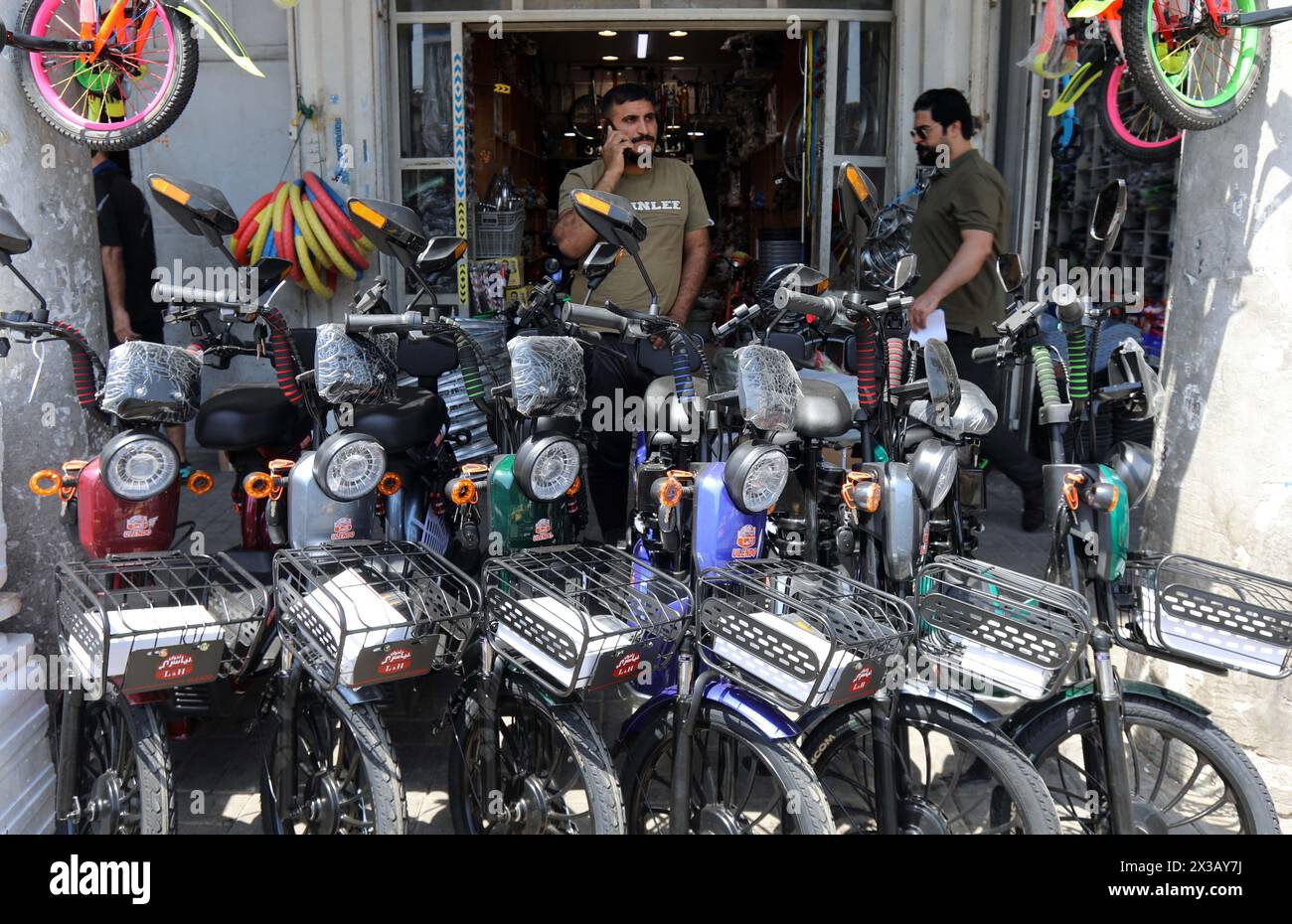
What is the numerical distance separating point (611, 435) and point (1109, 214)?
72.1 inches

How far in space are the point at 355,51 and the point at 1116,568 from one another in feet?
15.6

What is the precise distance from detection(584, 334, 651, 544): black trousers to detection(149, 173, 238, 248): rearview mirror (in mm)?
1341

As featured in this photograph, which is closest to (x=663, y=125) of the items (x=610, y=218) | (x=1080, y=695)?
(x=610, y=218)

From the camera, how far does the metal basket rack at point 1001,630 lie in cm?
233

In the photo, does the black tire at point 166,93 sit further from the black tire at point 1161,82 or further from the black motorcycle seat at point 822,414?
the black tire at point 1161,82

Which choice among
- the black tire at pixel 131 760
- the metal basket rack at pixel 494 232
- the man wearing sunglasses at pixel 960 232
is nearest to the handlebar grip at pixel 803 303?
the black tire at pixel 131 760

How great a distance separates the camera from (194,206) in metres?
2.74

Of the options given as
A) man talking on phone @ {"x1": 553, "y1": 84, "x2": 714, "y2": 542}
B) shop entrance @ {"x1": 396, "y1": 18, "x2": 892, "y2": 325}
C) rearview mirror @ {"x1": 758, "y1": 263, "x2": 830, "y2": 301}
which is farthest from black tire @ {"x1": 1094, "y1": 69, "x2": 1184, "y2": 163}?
rearview mirror @ {"x1": 758, "y1": 263, "x2": 830, "y2": 301}

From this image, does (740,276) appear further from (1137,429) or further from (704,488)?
(704,488)

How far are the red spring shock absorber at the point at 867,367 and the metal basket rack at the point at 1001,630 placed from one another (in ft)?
1.72

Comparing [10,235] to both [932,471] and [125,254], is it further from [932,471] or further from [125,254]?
[125,254]

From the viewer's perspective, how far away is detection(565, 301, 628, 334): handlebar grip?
2730 millimetres

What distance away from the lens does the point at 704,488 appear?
2684 millimetres
